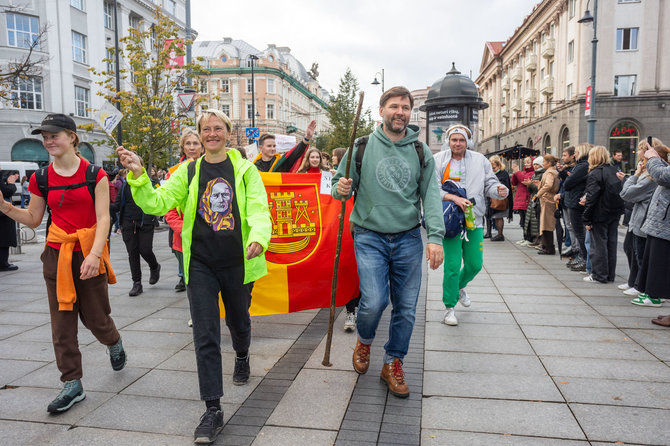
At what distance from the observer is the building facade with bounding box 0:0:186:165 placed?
32.2 metres

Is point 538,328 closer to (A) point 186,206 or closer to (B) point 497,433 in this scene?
(B) point 497,433

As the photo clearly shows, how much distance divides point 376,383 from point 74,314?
7.22 ft

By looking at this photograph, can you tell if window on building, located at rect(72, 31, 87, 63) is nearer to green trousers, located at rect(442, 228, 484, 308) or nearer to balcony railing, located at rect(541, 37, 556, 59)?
balcony railing, located at rect(541, 37, 556, 59)

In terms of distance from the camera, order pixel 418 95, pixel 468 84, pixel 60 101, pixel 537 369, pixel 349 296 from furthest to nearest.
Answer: pixel 418 95
pixel 60 101
pixel 468 84
pixel 349 296
pixel 537 369

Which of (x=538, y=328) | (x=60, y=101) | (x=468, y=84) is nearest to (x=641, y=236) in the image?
(x=538, y=328)

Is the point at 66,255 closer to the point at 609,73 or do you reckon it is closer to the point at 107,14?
the point at 609,73

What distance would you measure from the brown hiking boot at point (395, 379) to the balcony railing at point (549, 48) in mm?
43196

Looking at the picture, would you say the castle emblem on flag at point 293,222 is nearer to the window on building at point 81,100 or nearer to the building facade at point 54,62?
the building facade at point 54,62

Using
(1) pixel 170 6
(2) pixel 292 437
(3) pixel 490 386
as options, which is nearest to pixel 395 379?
(3) pixel 490 386

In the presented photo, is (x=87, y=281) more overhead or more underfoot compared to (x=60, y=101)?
more underfoot

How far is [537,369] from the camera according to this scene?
4.16m

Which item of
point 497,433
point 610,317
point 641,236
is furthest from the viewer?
point 641,236

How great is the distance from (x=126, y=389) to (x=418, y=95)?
11774 cm

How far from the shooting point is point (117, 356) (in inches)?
161
